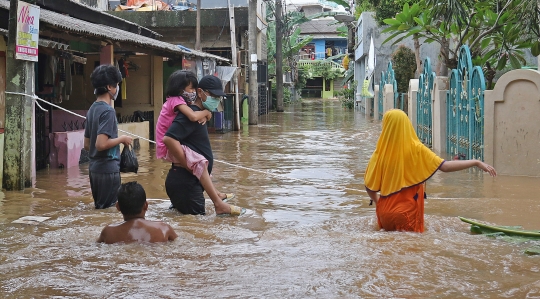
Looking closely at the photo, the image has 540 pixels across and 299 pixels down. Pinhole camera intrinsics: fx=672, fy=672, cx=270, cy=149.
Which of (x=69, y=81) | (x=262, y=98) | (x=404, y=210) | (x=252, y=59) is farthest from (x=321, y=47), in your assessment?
(x=404, y=210)

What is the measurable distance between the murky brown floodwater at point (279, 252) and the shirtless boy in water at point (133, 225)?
0.09 meters

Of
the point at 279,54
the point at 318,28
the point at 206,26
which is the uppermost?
the point at 318,28

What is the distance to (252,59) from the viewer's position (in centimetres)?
2414

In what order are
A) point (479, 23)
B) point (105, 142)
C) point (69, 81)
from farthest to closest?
1. point (479, 23)
2. point (69, 81)
3. point (105, 142)

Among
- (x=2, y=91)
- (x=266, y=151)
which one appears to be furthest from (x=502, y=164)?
(x=2, y=91)

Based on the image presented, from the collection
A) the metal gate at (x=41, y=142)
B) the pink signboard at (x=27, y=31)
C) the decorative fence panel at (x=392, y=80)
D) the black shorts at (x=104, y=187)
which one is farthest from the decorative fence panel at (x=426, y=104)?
the black shorts at (x=104, y=187)

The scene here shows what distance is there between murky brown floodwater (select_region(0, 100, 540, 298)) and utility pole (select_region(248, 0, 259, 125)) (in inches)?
595

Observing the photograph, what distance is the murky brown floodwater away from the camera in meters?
4.34

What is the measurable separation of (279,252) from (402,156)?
4.37 ft

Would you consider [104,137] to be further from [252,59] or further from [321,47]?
[321,47]

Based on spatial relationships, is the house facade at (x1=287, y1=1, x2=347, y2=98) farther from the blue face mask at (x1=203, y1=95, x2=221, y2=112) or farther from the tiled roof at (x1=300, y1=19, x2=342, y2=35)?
the blue face mask at (x1=203, y1=95, x2=221, y2=112)

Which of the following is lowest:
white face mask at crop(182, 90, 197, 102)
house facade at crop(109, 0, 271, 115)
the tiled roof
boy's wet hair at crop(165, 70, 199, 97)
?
white face mask at crop(182, 90, 197, 102)

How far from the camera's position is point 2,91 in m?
9.59

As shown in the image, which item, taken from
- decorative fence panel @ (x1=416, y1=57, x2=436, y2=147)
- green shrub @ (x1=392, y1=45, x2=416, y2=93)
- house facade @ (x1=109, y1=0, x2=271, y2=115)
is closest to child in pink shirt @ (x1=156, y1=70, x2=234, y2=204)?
decorative fence panel @ (x1=416, y1=57, x2=436, y2=147)
